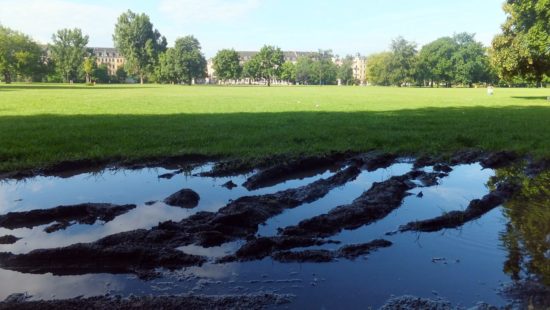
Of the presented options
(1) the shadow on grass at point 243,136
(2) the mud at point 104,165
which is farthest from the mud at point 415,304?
(1) the shadow on grass at point 243,136

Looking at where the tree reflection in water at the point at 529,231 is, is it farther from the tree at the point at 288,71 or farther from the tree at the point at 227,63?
the tree at the point at 288,71

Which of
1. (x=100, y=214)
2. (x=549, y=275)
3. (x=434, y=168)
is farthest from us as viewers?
(x=434, y=168)

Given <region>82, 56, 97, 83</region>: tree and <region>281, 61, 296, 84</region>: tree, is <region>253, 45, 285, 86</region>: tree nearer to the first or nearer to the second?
<region>281, 61, 296, 84</region>: tree

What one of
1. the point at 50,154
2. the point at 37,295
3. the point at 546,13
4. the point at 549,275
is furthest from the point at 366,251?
the point at 546,13

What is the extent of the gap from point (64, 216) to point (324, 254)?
3.55 metres

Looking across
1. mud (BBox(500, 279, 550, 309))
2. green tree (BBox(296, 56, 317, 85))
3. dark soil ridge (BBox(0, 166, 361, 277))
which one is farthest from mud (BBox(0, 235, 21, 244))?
green tree (BBox(296, 56, 317, 85))

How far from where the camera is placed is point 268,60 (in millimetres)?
136000

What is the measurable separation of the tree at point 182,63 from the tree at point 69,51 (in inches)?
825

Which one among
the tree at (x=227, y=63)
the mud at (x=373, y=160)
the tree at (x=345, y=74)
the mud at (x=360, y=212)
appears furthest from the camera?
the tree at (x=345, y=74)

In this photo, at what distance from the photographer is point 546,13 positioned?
28328mm

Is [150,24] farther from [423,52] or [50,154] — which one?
[50,154]

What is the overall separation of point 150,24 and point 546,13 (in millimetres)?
113454

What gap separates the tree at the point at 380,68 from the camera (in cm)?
12238

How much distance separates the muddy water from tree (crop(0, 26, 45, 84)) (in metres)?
87.0
